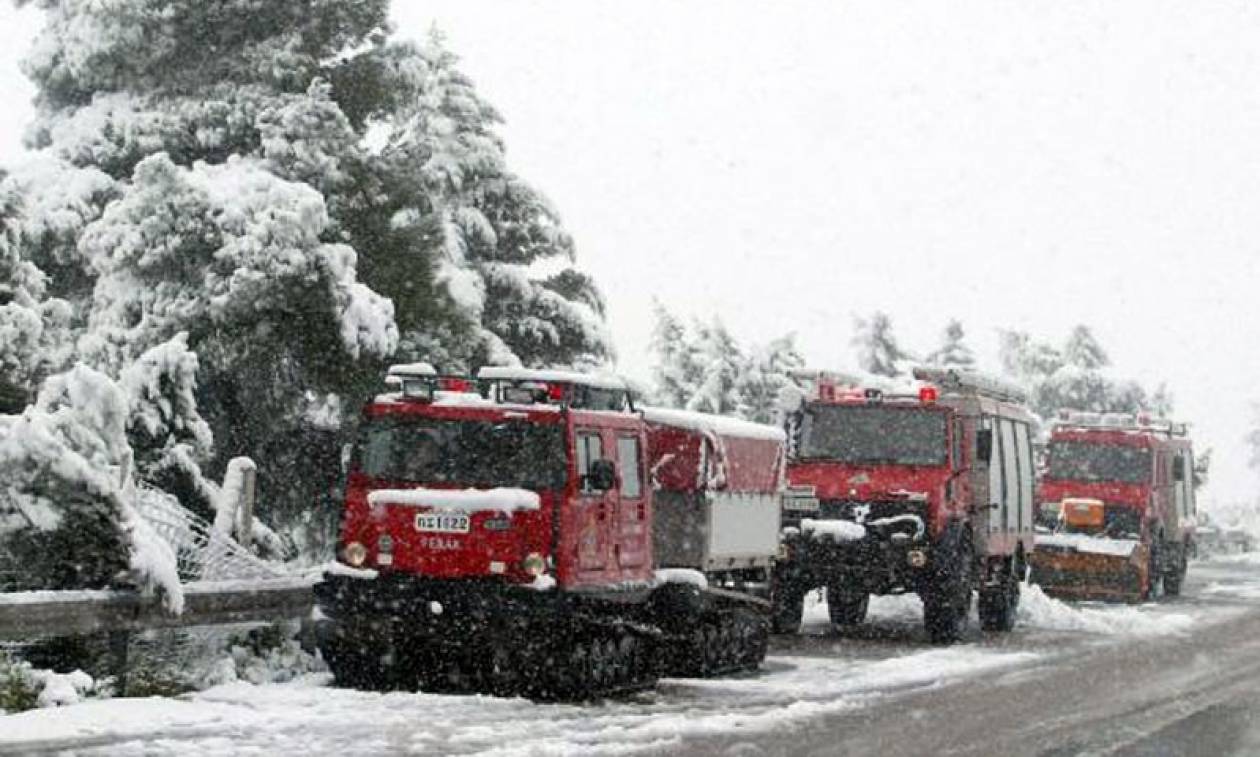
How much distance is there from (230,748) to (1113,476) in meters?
25.7

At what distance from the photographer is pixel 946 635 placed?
77.2 ft

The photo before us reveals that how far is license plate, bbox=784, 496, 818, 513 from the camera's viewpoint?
23.6 m

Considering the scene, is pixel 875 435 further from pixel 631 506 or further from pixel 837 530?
pixel 631 506

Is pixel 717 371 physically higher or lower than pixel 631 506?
higher

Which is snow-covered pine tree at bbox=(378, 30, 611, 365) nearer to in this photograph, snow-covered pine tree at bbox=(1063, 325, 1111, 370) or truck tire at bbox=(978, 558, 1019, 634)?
truck tire at bbox=(978, 558, 1019, 634)

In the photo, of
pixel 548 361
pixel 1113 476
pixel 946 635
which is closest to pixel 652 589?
pixel 946 635

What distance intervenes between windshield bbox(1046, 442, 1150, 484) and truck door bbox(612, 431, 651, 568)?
19.5 metres

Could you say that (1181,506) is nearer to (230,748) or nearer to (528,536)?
(528,536)

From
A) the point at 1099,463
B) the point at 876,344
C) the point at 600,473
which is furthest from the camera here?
the point at 876,344

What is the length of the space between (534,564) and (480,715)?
5.46ft

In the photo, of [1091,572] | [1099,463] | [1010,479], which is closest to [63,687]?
[1010,479]

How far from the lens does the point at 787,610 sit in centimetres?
2455

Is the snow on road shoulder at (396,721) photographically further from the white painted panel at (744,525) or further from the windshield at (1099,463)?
the windshield at (1099,463)

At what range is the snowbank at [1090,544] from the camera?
111ft
